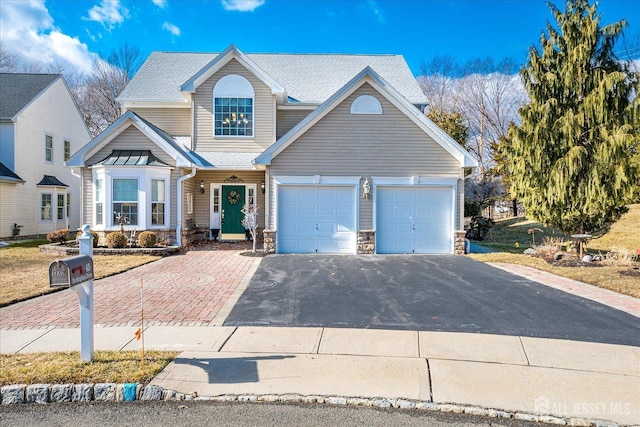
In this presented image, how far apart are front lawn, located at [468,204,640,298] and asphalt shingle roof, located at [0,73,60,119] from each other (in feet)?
72.8

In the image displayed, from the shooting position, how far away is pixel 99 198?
1470 cm

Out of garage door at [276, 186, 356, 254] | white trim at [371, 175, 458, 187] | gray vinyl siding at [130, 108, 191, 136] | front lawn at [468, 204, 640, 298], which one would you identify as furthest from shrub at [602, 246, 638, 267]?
gray vinyl siding at [130, 108, 191, 136]

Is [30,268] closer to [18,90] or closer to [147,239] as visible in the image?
[147,239]

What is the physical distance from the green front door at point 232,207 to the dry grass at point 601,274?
10.2 metres

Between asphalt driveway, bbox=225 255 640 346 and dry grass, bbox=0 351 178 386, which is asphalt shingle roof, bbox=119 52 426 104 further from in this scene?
dry grass, bbox=0 351 178 386

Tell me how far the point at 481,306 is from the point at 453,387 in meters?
3.53

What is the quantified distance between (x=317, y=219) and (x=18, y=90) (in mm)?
18328

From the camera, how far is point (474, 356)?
505cm

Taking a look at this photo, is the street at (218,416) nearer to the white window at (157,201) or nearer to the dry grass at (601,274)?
the dry grass at (601,274)

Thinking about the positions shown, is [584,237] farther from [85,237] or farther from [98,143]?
[98,143]

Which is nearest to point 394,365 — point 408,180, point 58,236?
point 408,180

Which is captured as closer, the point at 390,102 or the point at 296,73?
the point at 390,102

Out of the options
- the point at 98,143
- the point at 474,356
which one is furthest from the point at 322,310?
the point at 98,143

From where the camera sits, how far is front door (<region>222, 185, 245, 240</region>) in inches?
690
